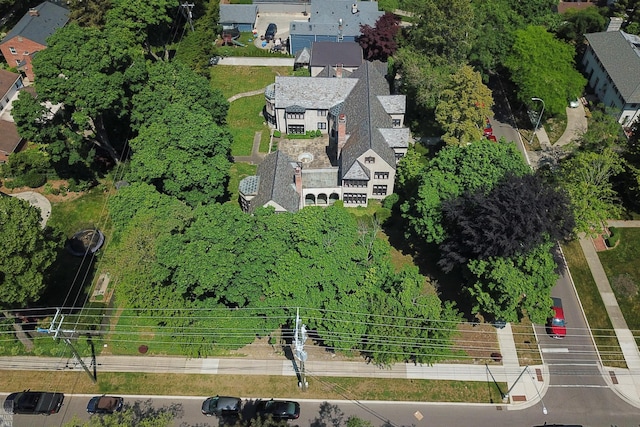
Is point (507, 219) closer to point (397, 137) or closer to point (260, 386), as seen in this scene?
point (397, 137)

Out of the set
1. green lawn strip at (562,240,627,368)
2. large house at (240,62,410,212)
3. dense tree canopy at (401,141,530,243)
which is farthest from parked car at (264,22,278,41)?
green lawn strip at (562,240,627,368)

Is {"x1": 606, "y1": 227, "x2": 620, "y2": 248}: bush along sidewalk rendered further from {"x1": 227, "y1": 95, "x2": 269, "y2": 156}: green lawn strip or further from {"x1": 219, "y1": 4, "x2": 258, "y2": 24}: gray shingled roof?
{"x1": 219, "y1": 4, "x2": 258, "y2": 24}: gray shingled roof

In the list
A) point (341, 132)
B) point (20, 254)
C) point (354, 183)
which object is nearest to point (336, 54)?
point (341, 132)

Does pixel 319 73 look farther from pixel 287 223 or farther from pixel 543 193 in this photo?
pixel 543 193

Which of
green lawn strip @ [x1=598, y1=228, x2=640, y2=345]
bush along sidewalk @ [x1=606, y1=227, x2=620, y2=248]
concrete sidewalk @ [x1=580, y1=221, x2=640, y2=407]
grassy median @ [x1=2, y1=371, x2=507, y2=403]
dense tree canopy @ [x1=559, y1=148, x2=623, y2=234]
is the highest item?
dense tree canopy @ [x1=559, y1=148, x2=623, y2=234]

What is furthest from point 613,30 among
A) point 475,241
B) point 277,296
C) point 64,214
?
point 64,214
